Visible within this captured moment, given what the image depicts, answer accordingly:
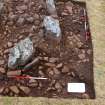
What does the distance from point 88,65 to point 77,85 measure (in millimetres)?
536

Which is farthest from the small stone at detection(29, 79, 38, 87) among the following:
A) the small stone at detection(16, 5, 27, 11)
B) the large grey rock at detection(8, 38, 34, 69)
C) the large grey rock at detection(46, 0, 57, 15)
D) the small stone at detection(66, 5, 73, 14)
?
the small stone at detection(66, 5, 73, 14)

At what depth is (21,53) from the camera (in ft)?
17.1

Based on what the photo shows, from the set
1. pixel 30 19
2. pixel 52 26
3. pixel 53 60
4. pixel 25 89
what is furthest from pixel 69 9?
pixel 25 89

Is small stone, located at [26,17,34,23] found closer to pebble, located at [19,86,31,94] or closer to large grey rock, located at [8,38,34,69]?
large grey rock, located at [8,38,34,69]

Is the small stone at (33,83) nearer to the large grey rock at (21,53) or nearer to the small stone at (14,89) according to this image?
the small stone at (14,89)

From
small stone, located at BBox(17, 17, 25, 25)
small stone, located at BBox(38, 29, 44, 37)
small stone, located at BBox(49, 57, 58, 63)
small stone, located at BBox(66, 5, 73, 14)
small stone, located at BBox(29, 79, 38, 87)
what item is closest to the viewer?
small stone, located at BBox(29, 79, 38, 87)

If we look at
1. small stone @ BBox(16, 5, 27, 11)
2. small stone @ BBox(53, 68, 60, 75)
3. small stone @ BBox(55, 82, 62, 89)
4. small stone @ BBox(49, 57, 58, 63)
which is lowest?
small stone @ BBox(55, 82, 62, 89)

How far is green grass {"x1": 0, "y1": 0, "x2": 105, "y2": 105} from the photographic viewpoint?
4734 millimetres

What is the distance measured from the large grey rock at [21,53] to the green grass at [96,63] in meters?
0.65

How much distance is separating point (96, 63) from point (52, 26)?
3.54 ft

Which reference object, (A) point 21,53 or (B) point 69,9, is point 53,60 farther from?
(B) point 69,9

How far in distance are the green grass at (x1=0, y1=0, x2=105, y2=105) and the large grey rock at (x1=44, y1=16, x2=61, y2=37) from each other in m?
0.73

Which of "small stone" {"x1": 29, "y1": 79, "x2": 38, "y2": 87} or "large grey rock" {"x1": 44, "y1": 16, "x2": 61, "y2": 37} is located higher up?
"large grey rock" {"x1": 44, "y1": 16, "x2": 61, "y2": 37}

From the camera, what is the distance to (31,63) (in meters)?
5.20
